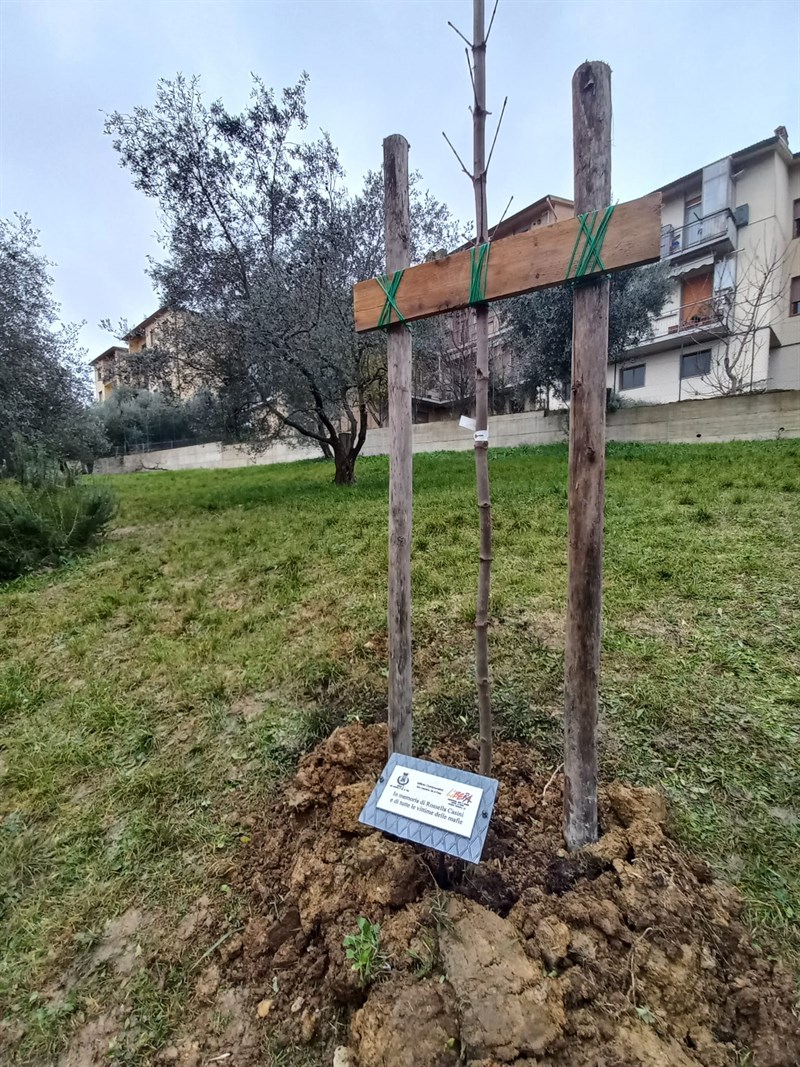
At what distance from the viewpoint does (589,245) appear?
125 centimetres

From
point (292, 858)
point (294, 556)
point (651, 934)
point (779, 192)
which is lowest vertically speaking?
point (292, 858)

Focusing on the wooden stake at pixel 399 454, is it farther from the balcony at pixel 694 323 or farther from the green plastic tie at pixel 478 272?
the balcony at pixel 694 323

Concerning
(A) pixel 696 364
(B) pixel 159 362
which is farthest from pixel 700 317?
(B) pixel 159 362

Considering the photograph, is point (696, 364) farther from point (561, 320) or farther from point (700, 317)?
point (561, 320)

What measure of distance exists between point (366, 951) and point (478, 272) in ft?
6.22

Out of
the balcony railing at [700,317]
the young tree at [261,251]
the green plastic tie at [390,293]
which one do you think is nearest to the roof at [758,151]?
the balcony railing at [700,317]

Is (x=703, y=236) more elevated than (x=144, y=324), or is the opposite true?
(x=703, y=236)

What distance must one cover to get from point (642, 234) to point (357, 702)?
2081mm

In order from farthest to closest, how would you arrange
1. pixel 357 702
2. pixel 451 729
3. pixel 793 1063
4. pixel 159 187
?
pixel 159 187, pixel 357 702, pixel 451 729, pixel 793 1063

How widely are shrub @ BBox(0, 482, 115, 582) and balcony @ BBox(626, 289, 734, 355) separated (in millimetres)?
14429

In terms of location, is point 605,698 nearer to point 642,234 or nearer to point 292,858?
point 292,858

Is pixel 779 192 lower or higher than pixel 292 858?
higher

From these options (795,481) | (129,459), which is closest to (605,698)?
(795,481)

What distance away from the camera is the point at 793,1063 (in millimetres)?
1032
